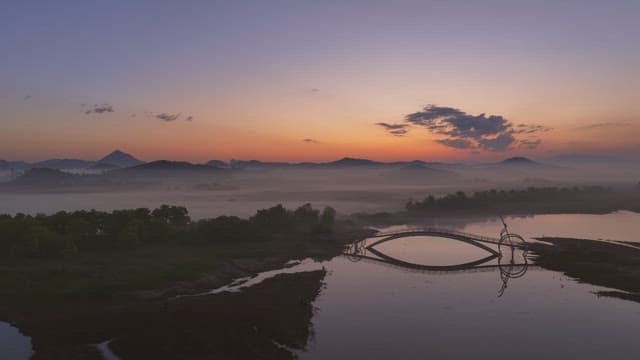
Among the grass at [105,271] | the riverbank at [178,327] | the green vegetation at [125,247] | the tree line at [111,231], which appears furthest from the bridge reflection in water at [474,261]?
the riverbank at [178,327]

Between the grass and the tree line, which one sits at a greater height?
the tree line

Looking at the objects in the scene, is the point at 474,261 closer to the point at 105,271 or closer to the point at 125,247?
the point at 105,271

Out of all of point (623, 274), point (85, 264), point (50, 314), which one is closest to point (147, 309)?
point (50, 314)

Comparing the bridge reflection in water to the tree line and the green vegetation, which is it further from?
the tree line

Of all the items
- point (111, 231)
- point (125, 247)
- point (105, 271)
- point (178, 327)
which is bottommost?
point (178, 327)

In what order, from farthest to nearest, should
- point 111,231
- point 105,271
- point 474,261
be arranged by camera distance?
point 111,231 → point 474,261 → point 105,271

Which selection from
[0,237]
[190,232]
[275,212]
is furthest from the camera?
[275,212]

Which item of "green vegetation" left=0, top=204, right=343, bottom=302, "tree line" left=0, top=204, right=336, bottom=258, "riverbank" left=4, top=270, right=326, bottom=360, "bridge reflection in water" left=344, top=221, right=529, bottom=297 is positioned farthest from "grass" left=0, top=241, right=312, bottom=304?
"bridge reflection in water" left=344, top=221, right=529, bottom=297

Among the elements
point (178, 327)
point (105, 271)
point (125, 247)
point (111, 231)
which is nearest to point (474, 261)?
point (178, 327)

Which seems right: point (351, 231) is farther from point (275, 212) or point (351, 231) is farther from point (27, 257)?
point (27, 257)
